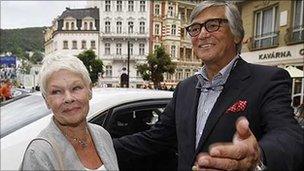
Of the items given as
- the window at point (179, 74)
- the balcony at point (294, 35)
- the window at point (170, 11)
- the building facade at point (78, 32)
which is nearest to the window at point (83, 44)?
the building facade at point (78, 32)

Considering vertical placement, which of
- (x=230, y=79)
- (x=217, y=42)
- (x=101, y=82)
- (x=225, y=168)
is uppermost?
(x=217, y=42)

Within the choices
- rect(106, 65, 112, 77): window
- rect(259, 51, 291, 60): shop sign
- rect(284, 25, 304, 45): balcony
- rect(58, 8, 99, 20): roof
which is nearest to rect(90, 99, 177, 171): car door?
rect(284, 25, 304, 45): balcony

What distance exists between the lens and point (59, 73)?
1.83 m

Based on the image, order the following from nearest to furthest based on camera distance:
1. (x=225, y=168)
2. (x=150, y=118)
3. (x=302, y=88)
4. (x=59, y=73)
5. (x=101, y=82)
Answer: (x=225, y=168) → (x=59, y=73) → (x=150, y=118) → (x=302, y=88) → (x=101, y=82)

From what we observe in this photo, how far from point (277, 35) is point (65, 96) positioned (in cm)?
1748

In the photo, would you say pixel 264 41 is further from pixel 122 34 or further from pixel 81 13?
pixel 81 13

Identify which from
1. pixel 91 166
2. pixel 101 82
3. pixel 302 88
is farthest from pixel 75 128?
pixel 101 82

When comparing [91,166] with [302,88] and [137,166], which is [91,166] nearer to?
[137,166]

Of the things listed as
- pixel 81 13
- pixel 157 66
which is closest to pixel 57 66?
pixel 157 66

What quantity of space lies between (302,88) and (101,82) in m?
45.9

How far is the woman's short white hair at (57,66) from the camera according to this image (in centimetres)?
183

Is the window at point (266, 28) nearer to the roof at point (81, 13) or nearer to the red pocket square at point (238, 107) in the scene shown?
the red pocket square at point (238, 107)

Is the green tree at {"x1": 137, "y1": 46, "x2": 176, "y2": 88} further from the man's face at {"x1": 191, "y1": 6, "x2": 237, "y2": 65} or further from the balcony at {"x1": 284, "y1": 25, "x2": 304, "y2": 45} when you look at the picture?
the man's face at {"x1": 191, "y1": 6, "x2": 237, "y2": 65}

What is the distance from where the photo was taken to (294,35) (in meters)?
16.9
